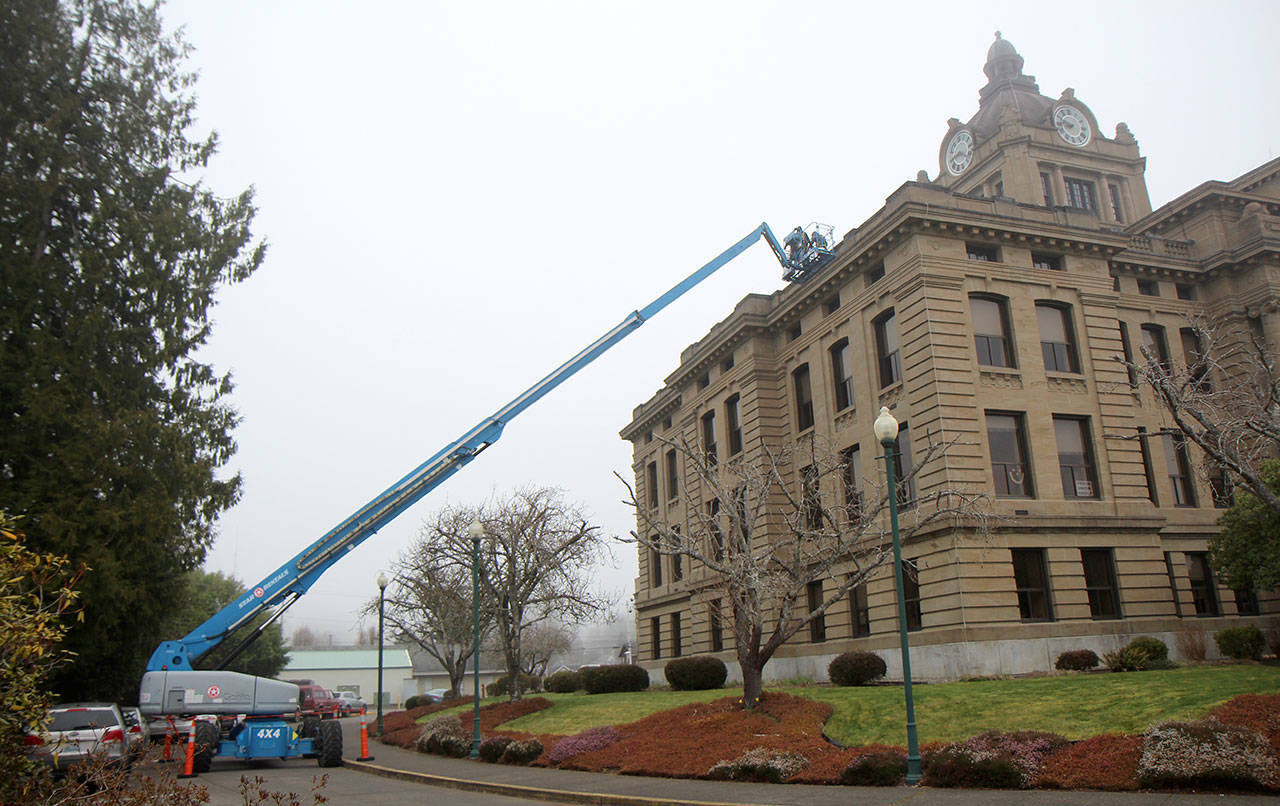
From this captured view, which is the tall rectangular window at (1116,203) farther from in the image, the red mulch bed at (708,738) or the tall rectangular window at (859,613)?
the red mulch bed at (708,738)

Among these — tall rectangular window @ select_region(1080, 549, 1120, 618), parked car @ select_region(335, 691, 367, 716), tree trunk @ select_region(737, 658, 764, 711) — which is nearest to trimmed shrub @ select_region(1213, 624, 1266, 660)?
tall rectangular window @ select_region(1080, 549, 1120, 618)

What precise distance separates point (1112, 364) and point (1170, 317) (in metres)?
5.60

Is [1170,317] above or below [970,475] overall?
above

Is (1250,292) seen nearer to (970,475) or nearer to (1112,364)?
(1112,364)

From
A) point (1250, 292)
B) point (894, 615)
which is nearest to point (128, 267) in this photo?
point (894, 615)

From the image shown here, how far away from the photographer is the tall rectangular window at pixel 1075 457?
2933 centimetres

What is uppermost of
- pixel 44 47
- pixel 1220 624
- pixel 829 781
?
pixel 44 47

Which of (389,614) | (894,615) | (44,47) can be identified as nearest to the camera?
(44,47)

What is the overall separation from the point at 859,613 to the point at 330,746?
59.2ft

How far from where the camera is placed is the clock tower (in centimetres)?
4731

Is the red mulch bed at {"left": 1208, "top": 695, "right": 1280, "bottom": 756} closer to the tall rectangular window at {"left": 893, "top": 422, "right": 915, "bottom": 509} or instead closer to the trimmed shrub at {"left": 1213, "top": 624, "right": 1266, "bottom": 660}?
the tall rectangular window at {"left": 893, "top": 422, "right": 915, "bottom": 509}

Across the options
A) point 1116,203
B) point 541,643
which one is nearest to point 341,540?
point 1116,203

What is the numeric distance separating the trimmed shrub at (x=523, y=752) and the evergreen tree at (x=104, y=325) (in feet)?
36.5

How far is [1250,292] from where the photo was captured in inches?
1341
